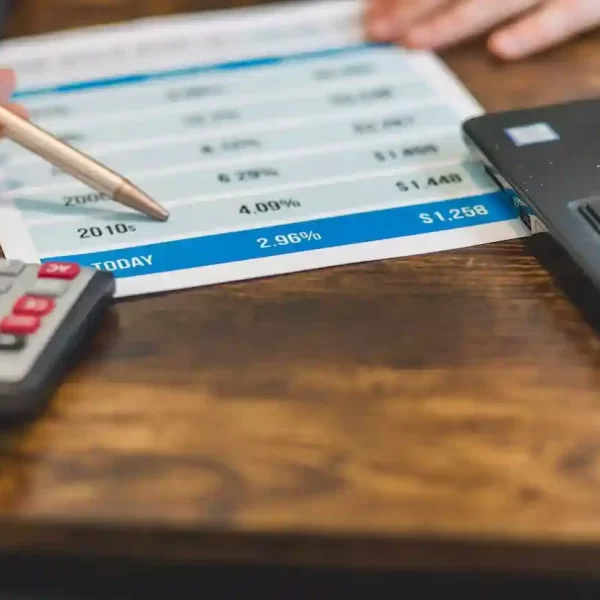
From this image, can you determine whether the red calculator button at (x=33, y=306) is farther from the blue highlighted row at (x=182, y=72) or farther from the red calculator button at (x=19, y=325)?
the blue highlighted row at (x=182, y=72)

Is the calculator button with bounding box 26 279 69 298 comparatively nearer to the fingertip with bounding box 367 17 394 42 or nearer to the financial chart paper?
the financial chart paper

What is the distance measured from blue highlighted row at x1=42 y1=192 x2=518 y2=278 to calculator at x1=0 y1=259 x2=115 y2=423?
0.11 feet

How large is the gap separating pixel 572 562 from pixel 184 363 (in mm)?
167

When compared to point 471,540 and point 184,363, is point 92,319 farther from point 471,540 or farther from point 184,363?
point 471,540

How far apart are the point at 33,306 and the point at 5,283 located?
0.03 m

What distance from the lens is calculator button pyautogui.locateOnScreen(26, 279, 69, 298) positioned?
36 cm

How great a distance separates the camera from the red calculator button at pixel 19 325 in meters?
0.34

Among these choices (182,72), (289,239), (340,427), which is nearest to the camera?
(340,427)

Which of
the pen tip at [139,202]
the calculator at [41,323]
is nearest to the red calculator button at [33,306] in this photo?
the calculator at [41,323]

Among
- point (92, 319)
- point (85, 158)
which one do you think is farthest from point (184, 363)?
point (85, 158)

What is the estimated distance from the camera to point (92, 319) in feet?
1.21

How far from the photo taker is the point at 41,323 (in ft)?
1.14

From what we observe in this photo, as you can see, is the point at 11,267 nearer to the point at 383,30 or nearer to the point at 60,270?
the point at 60,270

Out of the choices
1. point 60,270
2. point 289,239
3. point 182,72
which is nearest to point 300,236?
point 289,239
